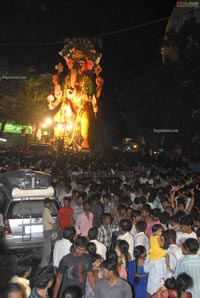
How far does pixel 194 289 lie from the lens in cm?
510

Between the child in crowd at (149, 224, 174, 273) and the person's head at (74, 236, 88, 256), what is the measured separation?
38.9 inches

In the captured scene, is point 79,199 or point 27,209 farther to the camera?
point 79,199

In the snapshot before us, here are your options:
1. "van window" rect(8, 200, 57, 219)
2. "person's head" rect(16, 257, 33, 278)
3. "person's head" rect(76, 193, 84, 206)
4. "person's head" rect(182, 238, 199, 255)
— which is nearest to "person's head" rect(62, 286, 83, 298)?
"person's head" rect(16, 257, 33, 278)

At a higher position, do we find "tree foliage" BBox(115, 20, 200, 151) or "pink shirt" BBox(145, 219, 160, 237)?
"tree foliage" BBox(115, 20, 200, 151)

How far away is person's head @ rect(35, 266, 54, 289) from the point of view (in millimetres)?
4361

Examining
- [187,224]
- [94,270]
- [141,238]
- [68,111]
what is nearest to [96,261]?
[94,270]

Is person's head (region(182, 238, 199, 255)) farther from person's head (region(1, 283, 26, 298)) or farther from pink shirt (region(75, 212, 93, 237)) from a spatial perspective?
pink shirt (region(75, 212, 93, 237))

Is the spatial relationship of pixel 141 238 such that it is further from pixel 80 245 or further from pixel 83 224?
pixel 83 224

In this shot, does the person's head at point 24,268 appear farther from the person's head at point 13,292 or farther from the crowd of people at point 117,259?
the person's head at point 13,292

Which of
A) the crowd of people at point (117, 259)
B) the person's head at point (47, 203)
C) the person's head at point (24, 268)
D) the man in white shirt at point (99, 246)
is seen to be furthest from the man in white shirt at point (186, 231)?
the person's head at point (47, 203)

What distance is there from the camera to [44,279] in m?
4.41

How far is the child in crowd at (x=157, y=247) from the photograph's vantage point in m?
5.82

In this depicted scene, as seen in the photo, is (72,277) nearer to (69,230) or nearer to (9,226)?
(69,230)

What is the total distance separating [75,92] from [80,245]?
126ft
